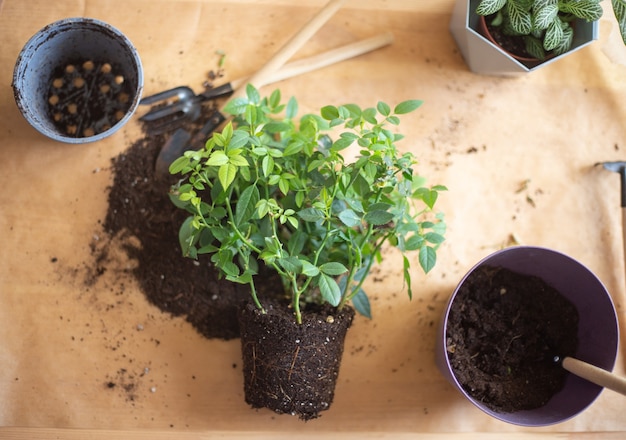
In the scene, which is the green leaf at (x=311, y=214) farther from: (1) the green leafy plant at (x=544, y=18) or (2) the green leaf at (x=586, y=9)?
(2) the green leaf at (x=586, y=9)

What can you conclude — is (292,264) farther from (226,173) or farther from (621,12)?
(621,12)

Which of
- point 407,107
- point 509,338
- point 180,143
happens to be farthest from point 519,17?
point 180,143

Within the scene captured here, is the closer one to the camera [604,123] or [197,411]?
[197,411]

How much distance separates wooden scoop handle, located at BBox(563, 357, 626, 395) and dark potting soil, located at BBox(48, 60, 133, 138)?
3.68 ft

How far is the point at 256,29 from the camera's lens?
4.42 ft

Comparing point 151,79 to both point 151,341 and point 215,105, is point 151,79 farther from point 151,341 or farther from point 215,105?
point 151,341

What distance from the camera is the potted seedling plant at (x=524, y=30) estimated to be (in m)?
1.14

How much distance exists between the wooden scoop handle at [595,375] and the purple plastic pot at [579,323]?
51 millimetres

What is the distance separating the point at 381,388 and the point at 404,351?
100 mm

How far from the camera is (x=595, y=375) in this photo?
3.50 feet

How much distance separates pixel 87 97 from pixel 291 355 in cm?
76

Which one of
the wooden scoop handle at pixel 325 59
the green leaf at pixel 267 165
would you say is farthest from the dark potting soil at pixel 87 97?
the green leaf at pixel 267 165

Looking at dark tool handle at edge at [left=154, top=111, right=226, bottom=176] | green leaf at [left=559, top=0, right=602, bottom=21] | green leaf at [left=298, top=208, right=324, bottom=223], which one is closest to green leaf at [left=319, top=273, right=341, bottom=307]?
green leaf at [left=298, top=208, right=324, bottom=223]

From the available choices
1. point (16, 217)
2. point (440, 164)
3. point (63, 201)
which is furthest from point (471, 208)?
point (16, 217)
